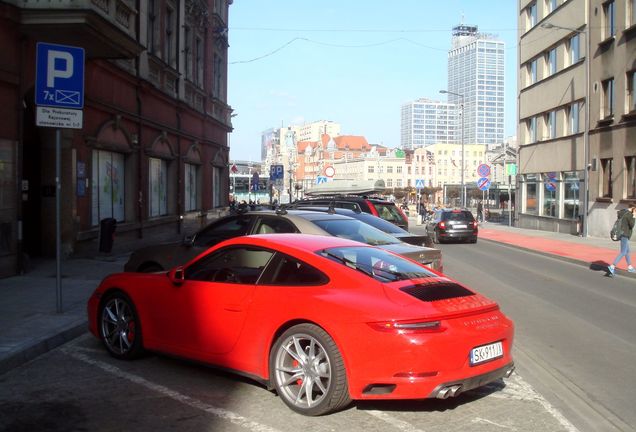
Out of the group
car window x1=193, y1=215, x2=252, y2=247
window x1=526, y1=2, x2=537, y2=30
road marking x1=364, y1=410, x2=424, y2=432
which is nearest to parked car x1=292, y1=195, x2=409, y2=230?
car window x1=193, y1=215, x2=252, y2=247

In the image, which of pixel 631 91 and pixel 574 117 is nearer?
pixel 631 91

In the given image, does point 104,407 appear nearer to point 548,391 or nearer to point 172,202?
point 548,391

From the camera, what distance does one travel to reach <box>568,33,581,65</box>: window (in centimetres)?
2962

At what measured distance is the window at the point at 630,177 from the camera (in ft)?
78.9

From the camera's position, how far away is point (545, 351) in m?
6.99

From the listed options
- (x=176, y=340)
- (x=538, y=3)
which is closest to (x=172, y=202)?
(x=176, y=340)

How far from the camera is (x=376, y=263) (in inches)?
210

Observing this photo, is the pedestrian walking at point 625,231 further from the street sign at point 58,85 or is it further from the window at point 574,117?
the window at point 574,117

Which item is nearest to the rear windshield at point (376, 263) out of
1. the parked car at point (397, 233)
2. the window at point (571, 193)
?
the parked car at point (397, 233)

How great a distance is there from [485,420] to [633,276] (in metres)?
11.8

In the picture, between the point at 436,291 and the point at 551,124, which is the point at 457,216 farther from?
the point at 436,291

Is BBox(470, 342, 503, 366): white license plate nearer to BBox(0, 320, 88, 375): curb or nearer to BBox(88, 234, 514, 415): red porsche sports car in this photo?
BBox(88, 234, 514, 415): red porsche sports car

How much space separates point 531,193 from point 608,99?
10.7 meters

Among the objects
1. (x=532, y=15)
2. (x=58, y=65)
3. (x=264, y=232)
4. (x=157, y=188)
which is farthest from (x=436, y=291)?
(x=532, y=15)
